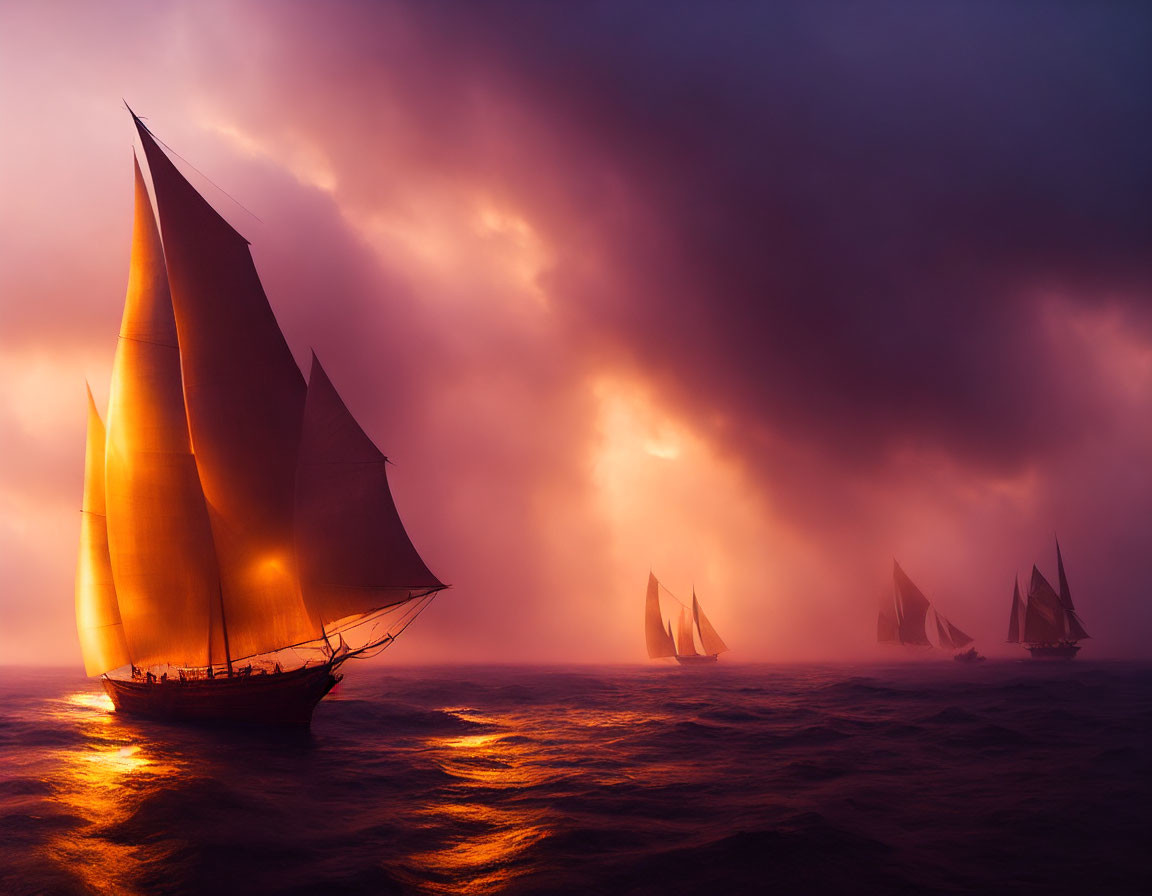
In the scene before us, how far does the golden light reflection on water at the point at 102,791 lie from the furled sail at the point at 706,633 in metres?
109

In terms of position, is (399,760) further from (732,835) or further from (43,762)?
(732,835)

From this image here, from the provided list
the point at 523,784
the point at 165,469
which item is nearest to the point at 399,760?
the point at 523,784

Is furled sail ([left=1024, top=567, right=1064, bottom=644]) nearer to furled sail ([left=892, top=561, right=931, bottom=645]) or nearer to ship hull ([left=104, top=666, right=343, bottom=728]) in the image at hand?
furled sail ([left=892, top=561, right=931, bottom=645])

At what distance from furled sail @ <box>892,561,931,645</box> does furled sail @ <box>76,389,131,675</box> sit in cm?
12350

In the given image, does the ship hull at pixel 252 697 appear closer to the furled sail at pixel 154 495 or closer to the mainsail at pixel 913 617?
the furled sail at pixel 154 495

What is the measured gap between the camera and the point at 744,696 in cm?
5053

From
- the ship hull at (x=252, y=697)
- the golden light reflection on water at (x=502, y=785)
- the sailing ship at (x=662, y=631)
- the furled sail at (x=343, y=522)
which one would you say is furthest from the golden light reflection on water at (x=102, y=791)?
the sailing ship at (x=662, y=631)

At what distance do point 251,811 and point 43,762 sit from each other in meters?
13.7

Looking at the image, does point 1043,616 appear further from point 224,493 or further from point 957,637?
point 224,493

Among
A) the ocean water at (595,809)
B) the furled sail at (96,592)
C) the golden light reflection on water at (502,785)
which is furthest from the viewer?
the furled sail at (96,592)

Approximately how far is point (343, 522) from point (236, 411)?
28.9 ft

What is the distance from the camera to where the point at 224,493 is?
112 feet

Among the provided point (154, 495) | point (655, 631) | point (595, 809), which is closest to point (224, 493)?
point (154, 495)

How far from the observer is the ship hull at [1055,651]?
10581cm
